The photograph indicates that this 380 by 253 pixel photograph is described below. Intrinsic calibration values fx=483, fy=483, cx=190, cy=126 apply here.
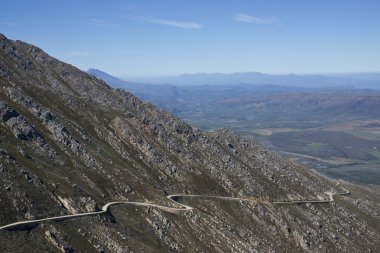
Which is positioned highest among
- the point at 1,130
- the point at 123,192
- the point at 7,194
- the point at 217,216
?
the point at 1,130

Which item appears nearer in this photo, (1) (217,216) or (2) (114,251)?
(2) (114,251)

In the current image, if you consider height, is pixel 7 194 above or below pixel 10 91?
below

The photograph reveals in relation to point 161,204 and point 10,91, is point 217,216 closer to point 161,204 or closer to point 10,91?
point 161,204

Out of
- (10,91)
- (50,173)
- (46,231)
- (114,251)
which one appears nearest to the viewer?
(46,231)

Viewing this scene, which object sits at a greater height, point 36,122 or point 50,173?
point 36,122

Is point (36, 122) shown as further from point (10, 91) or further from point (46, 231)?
point (46, 231)

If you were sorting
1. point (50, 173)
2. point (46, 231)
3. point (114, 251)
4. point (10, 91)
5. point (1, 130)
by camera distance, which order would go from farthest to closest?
point (10, 91)
point (1, 130)
point (50, 173)
point (114, 251)
point (46, 231)

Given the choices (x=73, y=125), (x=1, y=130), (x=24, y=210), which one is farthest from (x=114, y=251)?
(x=73, y=125)

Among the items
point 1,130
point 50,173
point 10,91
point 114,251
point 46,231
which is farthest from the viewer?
point 10,91

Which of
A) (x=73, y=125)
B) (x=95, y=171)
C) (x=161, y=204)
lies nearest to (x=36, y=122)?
(x=73, y=125)
